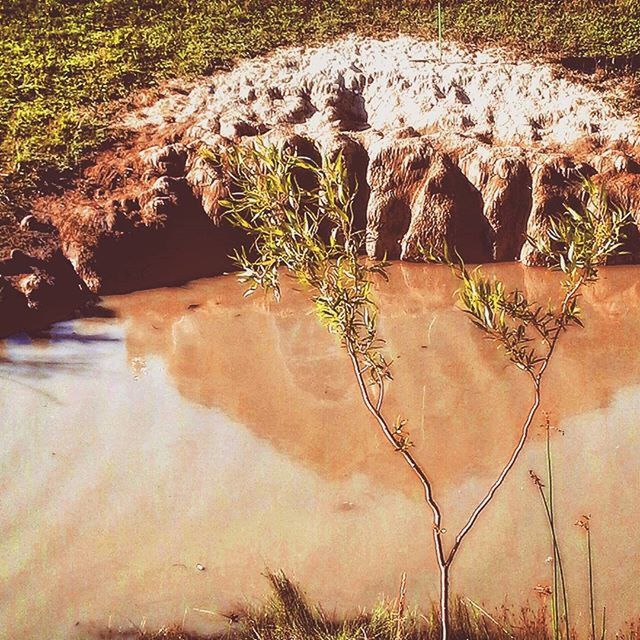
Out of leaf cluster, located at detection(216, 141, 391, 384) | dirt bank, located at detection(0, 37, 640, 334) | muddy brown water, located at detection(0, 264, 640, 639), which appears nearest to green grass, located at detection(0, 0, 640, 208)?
dirt bank, located at detection(0, 37, 640, 334)

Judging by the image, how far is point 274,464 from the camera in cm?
436

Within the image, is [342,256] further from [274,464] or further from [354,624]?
[274,464]

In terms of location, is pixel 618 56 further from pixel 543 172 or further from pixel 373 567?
pixel 373 567

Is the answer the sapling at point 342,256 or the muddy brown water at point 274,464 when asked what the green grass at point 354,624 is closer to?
the muddy brown water at point 274,464

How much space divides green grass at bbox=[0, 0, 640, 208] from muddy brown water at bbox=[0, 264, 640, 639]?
92.2 inches

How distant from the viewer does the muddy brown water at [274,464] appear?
11.5 ft

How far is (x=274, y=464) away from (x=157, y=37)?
605 cm

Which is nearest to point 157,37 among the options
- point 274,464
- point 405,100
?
point 405,100

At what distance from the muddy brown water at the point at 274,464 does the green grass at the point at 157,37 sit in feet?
7.68

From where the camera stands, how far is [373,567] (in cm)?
360

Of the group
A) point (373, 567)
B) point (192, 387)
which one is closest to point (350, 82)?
point (192, 387)

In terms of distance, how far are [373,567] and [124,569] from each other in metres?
1.13

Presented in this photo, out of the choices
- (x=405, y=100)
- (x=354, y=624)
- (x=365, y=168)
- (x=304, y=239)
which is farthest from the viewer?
(x=405, y=100)

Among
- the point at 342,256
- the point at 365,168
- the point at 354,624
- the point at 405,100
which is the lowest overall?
the point at 354,624
